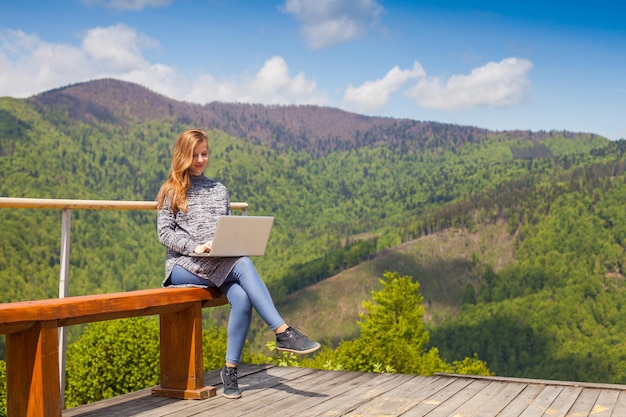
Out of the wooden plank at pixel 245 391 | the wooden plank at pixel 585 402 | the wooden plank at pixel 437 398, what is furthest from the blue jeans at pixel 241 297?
the wooden plank at pixel 585 402

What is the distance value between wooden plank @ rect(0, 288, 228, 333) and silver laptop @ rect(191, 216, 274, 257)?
25 centimetres

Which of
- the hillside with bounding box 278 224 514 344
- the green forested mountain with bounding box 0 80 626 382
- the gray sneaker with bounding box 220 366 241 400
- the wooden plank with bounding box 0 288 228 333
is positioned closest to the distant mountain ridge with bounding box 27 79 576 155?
the green forested mountain with bounding box 0 80 626 382

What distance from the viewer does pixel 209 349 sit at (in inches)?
1078

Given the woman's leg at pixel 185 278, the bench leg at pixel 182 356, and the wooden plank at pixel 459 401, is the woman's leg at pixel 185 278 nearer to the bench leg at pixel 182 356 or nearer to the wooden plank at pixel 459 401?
the bench leg at pixel 182 356

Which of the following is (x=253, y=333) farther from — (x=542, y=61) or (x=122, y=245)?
(x=542, y=61)

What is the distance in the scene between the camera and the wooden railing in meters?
2.99

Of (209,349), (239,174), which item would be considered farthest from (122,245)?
(209,349)

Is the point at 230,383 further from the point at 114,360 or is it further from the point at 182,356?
the point at 114,360

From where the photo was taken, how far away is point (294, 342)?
11.8ft

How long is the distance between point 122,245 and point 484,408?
9172 centimetres

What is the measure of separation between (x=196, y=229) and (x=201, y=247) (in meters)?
0.20

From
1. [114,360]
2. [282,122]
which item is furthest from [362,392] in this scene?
[282,122]

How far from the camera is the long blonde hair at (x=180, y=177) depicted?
3883 mm

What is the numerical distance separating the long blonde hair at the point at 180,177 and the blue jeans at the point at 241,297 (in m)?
0.32
